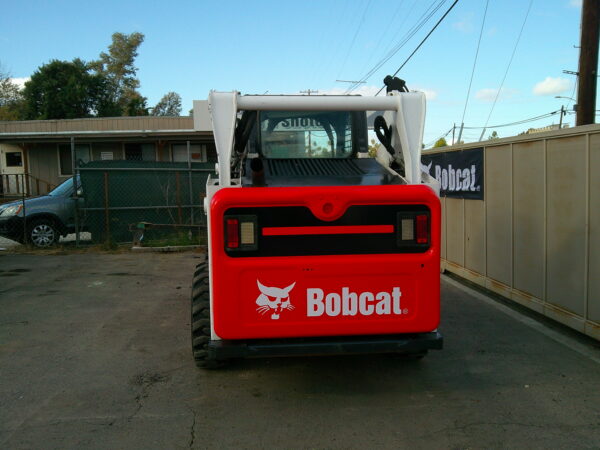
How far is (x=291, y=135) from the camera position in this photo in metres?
5.18

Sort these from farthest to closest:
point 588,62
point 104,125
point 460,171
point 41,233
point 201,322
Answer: point 104,125, point 41,233, point 460,171, point 588,62, point 201,322

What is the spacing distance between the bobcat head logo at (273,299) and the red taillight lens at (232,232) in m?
0.32

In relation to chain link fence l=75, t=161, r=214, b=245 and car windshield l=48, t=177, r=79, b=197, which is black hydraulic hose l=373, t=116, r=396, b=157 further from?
car windshield l=48, t=177, r=79, b=197

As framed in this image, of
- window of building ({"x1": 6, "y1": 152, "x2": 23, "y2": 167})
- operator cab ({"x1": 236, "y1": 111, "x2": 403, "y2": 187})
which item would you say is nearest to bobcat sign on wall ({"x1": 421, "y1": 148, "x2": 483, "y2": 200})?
operator cab ({"x1": 236, "y1": 111, "x2": 403, "y2": 187})

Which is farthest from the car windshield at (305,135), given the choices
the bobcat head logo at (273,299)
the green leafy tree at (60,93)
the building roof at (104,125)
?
the green leafy tree at (60,93)

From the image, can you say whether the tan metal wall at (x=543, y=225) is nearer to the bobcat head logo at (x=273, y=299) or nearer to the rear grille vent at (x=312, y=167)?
the rear grille vent at (x=312, y=167)

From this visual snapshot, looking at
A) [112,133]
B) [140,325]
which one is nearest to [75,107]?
[112,133]

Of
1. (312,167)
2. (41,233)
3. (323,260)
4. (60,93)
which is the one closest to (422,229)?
(323,260)

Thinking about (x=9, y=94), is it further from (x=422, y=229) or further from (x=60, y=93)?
(x=422, y=229)

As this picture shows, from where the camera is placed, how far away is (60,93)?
41969 mm

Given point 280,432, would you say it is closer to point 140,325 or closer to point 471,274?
point 140,325

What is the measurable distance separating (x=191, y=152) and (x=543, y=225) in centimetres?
1674

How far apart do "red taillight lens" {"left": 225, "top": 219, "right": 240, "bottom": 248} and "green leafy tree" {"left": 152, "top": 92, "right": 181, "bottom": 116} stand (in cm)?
7119

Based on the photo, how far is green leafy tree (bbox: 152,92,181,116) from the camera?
7138 cm
